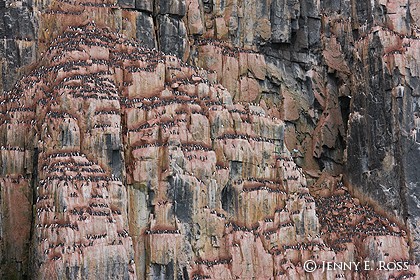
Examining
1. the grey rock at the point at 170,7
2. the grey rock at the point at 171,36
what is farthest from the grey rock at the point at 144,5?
the grey rock at the point at 171,36

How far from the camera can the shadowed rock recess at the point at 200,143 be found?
264ft

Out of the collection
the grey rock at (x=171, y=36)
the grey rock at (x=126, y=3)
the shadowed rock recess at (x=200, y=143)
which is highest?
the grey rock at (x=126, y=3)

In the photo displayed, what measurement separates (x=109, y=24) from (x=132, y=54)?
7.35 meters

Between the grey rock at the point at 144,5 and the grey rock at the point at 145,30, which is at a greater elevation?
the grey rock at the point at 144,5

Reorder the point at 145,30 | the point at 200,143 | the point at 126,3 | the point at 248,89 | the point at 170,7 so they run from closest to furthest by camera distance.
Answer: the point at 200,143, the point at 126,3, the point at 145,30, the point at 170,7, the point at 248,89

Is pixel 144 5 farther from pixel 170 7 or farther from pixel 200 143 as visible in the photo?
pixel 200 143

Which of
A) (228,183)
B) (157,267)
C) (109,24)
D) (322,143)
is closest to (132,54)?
(109,24)

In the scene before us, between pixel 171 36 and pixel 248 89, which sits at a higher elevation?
pixel 171 36

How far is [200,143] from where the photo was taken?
87125 millimetres

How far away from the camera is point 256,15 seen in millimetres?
106938

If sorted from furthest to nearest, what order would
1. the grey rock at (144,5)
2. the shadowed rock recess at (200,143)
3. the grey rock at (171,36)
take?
the grey rock at (171,36) → the grey rock at (144,5) → the shadowed rock recess at (200,143)

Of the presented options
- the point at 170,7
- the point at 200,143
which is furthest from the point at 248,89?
the point at 200,143

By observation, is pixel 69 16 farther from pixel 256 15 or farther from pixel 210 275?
pixel 210 275

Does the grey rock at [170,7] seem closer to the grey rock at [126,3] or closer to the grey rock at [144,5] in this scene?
the grey rock at [144,5]
